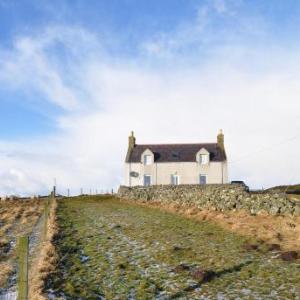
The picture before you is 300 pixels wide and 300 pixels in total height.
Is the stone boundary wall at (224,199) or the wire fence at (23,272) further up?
the stone boundary wall at (224,199)

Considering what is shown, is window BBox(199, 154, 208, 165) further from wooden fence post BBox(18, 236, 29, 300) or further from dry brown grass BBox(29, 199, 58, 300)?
wooden fence post BBox(18, 236, 29, 300)

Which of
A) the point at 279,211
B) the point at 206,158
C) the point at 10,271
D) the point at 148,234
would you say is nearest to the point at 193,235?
the point at 148,234

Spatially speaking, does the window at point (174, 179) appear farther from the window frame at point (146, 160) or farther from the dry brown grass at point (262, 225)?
the dry brown grass at point (262, 225)

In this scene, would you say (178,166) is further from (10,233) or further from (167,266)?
(167,266)

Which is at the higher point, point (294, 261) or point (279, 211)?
point (279, 211)

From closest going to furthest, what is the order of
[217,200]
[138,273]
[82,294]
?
[82,294] → [138,273] → [217,200]

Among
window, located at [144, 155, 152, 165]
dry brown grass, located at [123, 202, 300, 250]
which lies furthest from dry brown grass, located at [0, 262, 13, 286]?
window, located at [144, 155, 152, 165]

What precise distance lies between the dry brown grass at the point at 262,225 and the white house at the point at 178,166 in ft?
110

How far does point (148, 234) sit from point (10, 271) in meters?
11.4

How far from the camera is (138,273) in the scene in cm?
1847

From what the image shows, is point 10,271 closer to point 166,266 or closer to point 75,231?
point 166,266

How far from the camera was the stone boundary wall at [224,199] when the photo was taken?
32.3m

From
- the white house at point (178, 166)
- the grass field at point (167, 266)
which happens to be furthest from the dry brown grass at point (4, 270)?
the white house at point (178, 166)

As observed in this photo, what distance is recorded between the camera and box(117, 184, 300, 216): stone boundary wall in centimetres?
3229
